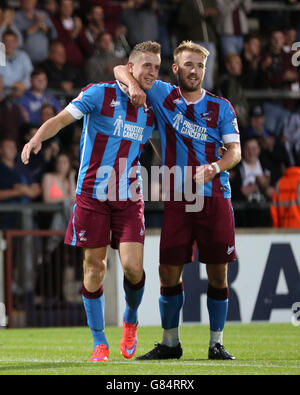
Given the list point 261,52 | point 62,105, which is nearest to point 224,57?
point 261,52

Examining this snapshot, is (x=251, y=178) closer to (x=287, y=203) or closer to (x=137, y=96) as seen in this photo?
(x=287, y=203)

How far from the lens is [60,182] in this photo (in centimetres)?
1194

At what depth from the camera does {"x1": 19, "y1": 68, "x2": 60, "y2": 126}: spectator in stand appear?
12555mm

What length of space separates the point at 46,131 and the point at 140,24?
26.3 ft

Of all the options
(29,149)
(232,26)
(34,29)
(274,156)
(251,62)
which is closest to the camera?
(29,149)

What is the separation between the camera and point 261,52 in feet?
50.0

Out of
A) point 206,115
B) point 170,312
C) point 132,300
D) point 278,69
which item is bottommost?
point 170,312

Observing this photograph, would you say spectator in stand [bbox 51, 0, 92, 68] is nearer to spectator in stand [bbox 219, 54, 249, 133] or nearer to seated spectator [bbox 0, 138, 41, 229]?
spectator in stand [bbox 219, 54, 249, 133]

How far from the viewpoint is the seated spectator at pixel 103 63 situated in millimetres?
13242

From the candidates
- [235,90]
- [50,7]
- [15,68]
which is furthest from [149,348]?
[50,7]

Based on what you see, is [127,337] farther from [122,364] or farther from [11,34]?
[11,34]

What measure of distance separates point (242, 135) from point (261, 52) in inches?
87.8

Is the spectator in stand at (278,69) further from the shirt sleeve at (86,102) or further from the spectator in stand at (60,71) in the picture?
the shirt sleeve at (86,102)

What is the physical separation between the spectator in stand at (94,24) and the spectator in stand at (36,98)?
1.30 meters
